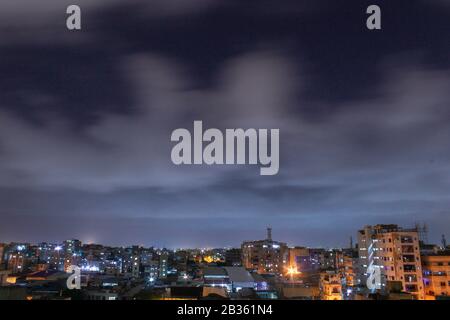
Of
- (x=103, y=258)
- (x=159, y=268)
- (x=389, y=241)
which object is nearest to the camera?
(x=389, y=241)

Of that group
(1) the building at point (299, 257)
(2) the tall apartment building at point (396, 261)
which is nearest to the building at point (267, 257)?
(1) the building at point (299, 257)

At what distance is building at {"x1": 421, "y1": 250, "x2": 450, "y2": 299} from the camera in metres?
32.0

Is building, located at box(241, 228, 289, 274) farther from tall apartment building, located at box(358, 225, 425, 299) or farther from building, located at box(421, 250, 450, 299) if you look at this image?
building, located at box(421, 250, 450, 299)

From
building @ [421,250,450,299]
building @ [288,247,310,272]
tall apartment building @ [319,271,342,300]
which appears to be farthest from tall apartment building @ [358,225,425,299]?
building @ [288,247,310,272]

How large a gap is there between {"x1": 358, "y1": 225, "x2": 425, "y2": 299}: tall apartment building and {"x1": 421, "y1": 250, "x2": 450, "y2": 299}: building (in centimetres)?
91

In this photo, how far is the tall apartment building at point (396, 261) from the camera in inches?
1264

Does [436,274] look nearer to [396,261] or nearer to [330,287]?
[396,261]

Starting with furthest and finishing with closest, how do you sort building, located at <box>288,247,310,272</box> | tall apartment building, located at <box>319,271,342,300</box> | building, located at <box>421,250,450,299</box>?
building, located at <box>288,247,310,272</box>, building, located at <box>421,250,450,299</box>, tall apartment building, located at <box>319,271,342,300</box>

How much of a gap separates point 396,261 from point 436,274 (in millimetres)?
3404

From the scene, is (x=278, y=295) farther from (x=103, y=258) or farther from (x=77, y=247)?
(x=77, y=247)

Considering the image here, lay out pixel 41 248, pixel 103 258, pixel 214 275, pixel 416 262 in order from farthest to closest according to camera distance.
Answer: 1. pixel 41 248
2. pixel 103 258
3. pixel 416 262
4. pixel 214 275
